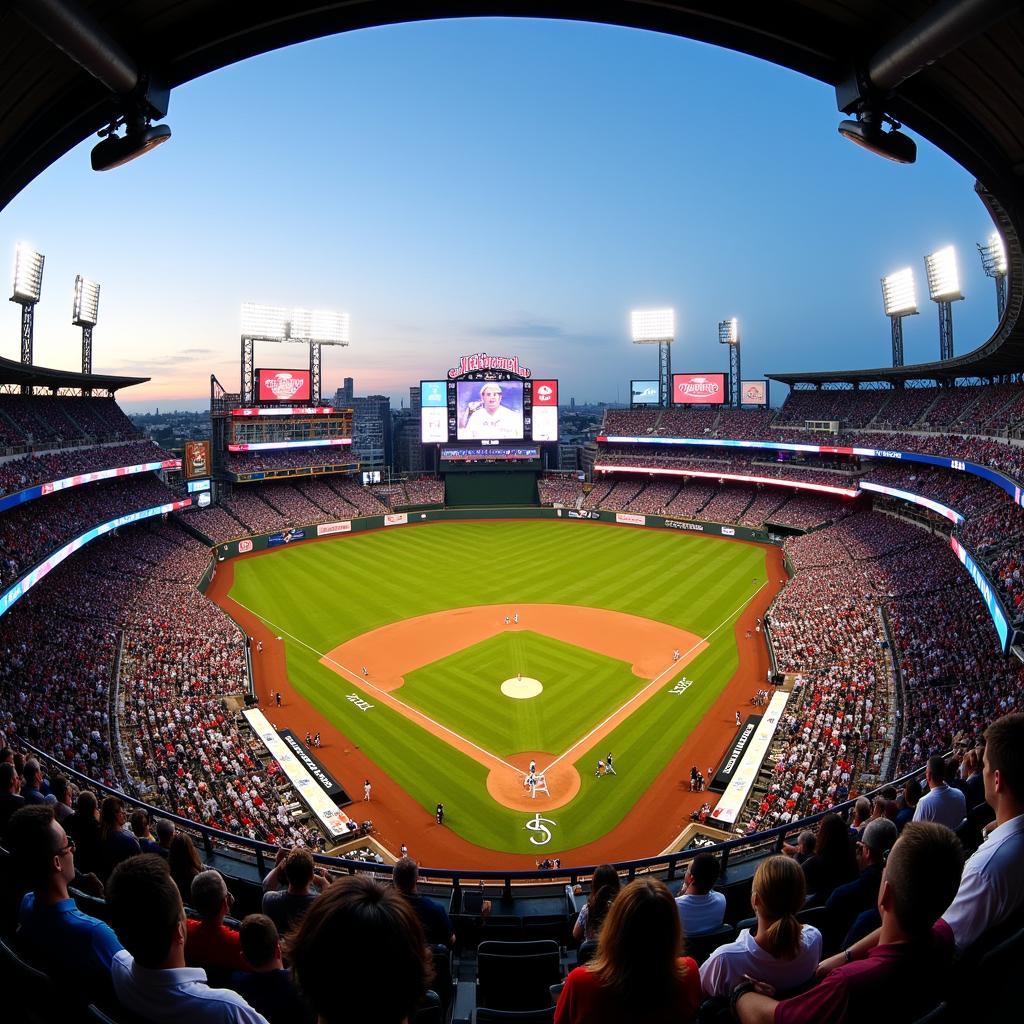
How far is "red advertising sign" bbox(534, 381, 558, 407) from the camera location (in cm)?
6819

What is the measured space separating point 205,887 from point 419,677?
82.7ft

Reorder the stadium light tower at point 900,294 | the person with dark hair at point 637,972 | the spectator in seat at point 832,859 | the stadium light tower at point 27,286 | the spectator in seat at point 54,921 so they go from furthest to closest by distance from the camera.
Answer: the stadium light tower at point 900,294 < the stadium light tower at point 27,286 < the spectator in seat at point 832,859 < the spectator in seat at point 54,921 < the person with dark hair at point 637,972

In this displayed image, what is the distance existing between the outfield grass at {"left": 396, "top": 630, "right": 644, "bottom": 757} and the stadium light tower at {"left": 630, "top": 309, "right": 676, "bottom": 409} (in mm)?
47640

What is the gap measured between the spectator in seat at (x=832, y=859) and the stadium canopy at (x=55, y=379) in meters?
37.1

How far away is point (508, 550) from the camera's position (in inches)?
2092

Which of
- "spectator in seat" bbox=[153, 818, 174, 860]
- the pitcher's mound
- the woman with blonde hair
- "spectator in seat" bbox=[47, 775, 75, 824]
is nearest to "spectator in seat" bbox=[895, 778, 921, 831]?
the woman with blonde hair

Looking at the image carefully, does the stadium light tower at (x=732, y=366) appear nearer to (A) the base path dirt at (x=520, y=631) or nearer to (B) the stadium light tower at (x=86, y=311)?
(A) the base path dirt at (x=520, y=631)

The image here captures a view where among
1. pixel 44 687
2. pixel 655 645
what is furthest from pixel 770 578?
pixel 44 687

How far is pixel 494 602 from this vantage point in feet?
131

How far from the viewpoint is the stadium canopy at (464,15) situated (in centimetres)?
482

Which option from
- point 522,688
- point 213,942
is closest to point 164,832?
point 213,942

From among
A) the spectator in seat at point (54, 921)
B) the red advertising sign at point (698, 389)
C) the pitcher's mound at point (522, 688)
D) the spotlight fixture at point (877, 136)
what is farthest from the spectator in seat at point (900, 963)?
the red advertising sign at point (698, 389)

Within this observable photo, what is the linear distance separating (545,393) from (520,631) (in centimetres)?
3867

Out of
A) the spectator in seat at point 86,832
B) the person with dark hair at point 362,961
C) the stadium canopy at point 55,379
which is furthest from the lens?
the stadium canopy at point 55,379
